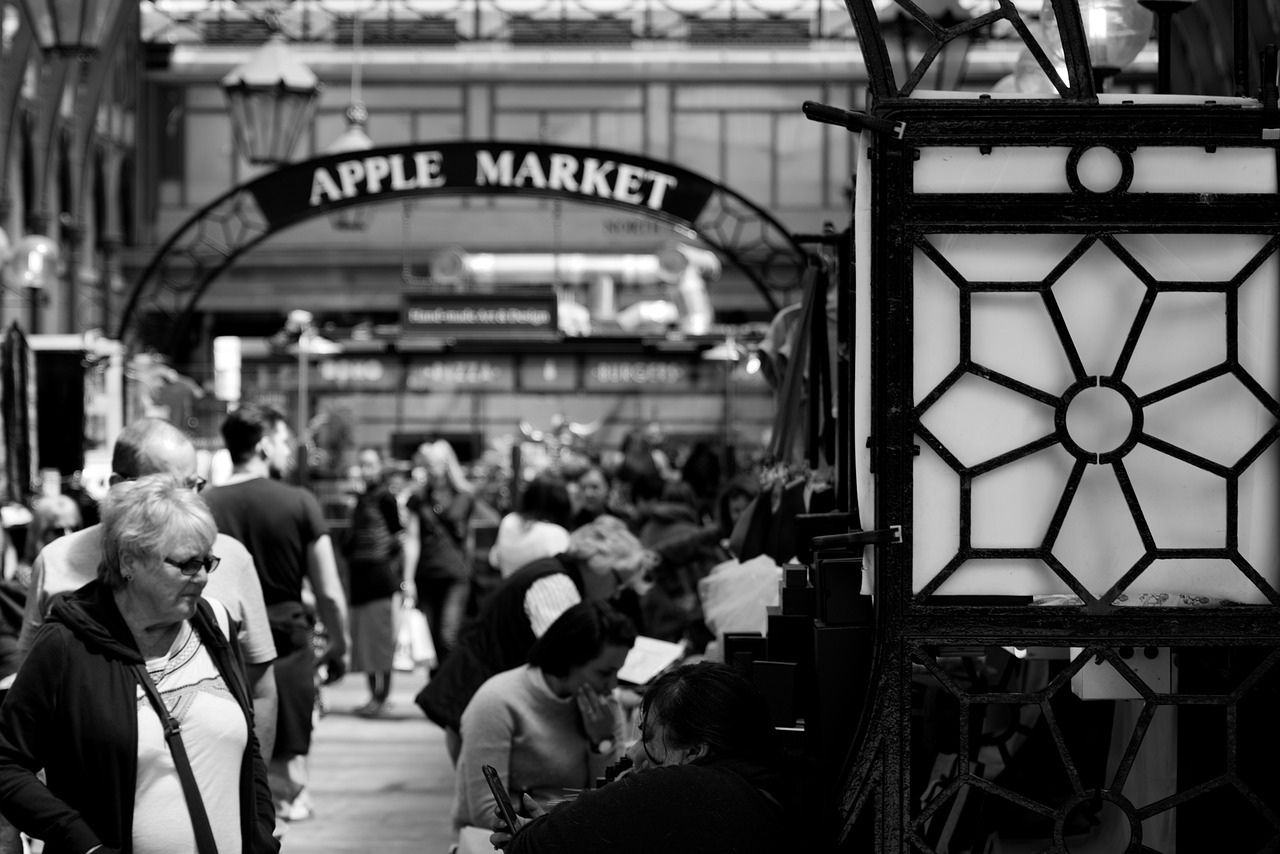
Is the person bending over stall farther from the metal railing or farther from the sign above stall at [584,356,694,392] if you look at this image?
the metal railing

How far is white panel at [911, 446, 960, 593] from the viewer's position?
371 centimetres

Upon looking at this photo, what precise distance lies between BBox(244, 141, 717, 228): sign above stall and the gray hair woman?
705cm

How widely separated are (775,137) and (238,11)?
31.9ft

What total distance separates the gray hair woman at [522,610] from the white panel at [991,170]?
3.00 meters

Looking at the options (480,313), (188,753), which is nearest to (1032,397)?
(188,753)

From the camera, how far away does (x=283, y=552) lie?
7.12 meters

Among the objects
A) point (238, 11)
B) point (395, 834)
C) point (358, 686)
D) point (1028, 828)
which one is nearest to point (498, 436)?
point (358, 686)

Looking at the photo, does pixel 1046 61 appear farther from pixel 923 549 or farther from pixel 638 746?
pixel 638 746

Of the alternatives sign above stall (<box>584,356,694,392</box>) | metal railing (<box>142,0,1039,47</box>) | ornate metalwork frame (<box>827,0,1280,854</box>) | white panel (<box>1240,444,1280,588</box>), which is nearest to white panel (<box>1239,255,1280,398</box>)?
ornate metalwork frame (<box>827,0,1280,854</box>)

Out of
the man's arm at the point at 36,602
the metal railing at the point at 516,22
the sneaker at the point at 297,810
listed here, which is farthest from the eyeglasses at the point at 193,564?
the metal railing at the point at 516,22

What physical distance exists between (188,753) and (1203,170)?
2.69 metres

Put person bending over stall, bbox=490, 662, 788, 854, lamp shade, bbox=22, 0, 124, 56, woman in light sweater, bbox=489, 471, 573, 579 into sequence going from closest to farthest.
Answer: person bending over stall, bbox=490, 662, 788, 854, woman in light sweater, bbox=489, 471, 573, 579, lamp shade, bbox=22, 0, 124, 56

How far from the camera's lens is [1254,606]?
373cm

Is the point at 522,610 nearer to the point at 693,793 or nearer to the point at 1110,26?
the point at 1110,26
